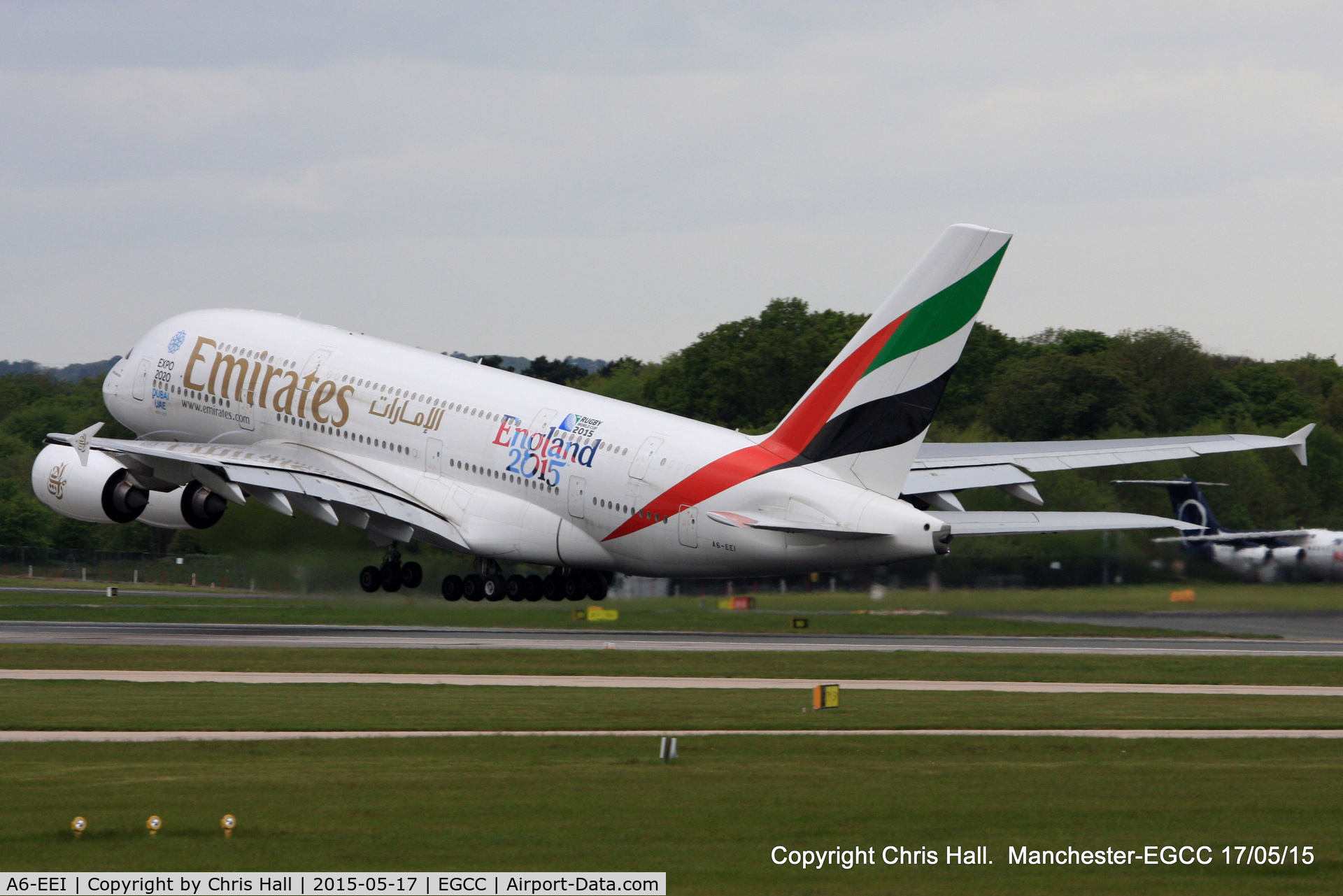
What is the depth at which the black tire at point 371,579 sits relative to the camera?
50.4 m

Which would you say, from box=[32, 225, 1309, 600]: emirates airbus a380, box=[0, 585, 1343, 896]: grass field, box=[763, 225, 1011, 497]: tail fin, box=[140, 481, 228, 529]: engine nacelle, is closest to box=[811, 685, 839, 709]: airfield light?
box=[0, 585, 1343, 896]: grass field

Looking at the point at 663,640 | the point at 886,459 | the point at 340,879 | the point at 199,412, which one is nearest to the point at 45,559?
the point at 199,412

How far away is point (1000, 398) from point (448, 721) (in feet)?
255

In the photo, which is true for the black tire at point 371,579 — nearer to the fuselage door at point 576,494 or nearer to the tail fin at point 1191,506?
the fuselage door at point 576,494

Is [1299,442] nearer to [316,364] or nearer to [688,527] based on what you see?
[688,527]

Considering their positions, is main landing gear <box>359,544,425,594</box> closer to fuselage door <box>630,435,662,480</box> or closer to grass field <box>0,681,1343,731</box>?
fuselage door <box>630,435,662,480</box>

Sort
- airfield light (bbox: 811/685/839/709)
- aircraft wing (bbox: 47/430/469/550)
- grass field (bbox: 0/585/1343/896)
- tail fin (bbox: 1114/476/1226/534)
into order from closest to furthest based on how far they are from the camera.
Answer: grass field (bbox: 0/585/1343/896)
airfield light (bbox: 811/685/839/709)
aircraft wing (bbox: 47/430/469/550)
tail fin (bbox: 1114/476/1226/534)

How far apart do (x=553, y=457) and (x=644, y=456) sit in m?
3.43

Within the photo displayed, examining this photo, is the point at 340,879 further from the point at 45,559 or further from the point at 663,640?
the point at 45,559

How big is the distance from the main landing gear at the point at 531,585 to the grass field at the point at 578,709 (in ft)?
38.5

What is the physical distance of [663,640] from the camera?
165 ft

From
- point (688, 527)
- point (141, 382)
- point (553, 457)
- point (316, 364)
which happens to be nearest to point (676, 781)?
point (688, 527)

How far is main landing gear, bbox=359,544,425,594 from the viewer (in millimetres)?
50406

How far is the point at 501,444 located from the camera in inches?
1815
